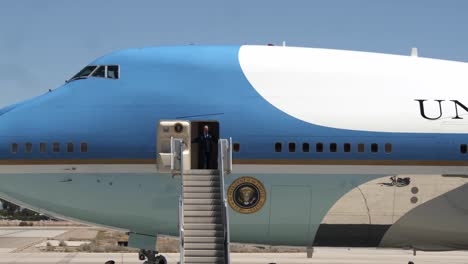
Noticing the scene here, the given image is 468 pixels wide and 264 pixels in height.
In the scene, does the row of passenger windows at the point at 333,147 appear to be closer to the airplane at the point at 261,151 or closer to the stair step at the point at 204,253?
the airplane at the point at 261,151

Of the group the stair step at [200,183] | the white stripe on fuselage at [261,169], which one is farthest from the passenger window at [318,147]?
the stair step at [200,183]

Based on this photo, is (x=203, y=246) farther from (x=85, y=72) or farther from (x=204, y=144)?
(x=85, y=72)

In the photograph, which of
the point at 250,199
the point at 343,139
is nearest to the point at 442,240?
the point at 343,139

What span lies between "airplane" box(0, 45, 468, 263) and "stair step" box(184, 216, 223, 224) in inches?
77.2

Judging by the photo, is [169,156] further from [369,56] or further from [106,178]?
[369,56]

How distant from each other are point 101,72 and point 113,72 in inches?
16.4

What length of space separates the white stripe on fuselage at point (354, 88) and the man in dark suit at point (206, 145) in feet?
6.88

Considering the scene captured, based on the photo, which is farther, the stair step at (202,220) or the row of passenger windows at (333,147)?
the row of passenger windows at (333,147)

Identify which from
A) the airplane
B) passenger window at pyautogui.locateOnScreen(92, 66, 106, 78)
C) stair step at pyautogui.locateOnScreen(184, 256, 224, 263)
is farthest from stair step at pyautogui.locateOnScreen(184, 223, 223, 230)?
passenger window at pyautogui.locateOnScreen(92, 66, 106, 78)

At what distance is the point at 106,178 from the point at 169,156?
2068 millimetres

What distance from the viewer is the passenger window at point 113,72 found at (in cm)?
2139

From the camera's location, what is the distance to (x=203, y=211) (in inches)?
734

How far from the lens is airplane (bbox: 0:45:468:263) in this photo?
20.4m

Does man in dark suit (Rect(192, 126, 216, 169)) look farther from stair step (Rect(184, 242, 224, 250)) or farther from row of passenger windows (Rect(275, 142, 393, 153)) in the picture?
stair step (Rect(184, 242, 224, 250))
